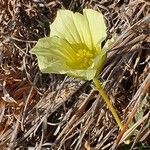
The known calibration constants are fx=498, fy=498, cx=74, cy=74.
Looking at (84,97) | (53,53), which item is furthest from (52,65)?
(84,97)

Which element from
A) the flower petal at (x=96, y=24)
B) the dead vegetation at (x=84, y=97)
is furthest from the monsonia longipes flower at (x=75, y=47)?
the dead vegetation at (x=84, y=97)

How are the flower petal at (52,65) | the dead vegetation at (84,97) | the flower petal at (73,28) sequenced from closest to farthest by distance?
the flower petal at (52,65)
the flower petal at (73,28)
the dead vegetation at (84,97)

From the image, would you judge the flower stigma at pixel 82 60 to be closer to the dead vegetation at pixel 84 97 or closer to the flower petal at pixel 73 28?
the flower petal at pixel 73 28

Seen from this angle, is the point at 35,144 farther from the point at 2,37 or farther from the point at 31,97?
the point at 2,37

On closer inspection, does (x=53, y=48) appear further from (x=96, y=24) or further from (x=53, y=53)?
(x=96, y=24)

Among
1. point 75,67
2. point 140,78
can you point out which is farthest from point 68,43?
point 140,78

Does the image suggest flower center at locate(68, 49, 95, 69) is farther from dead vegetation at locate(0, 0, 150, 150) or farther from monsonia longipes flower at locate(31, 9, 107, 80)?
dead vegetation at locate(0, 0, 150, 150)
